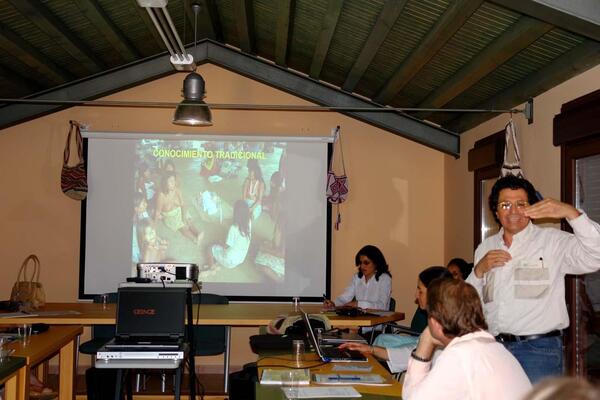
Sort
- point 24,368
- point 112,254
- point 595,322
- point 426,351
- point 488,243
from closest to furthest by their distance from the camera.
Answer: point 426,351 → point 488,243 → point 24,368 → point 595,322 → point 112,254

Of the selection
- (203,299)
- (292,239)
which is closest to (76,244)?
(203,299)

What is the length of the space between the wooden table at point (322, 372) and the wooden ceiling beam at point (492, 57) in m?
2.27

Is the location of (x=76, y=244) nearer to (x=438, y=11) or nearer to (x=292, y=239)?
(x=292, y=239)

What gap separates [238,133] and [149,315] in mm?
A: 3867

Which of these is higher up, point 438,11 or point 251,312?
point 438,11

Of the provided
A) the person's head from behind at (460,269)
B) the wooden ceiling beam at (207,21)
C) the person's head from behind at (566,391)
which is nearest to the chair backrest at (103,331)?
the wooden ceiling beam at (207,21)

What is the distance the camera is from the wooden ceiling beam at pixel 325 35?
5315 millimetres

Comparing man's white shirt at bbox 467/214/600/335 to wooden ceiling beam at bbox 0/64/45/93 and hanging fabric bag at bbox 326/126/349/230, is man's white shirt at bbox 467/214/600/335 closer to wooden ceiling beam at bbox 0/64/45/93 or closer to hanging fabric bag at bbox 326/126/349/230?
hanging fabric bag at bbox 326/126/349/230

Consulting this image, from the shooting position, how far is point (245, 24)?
Result: 6602 mm

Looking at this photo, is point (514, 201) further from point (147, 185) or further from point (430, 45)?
point (147, 185)

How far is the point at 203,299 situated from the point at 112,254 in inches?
60.2

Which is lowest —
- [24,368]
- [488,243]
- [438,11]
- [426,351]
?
[24,368]

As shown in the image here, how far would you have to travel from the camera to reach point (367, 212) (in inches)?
315

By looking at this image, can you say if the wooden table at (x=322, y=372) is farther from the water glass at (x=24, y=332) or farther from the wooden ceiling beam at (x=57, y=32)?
the wooden ceiling beam at (x=57, y=32)
